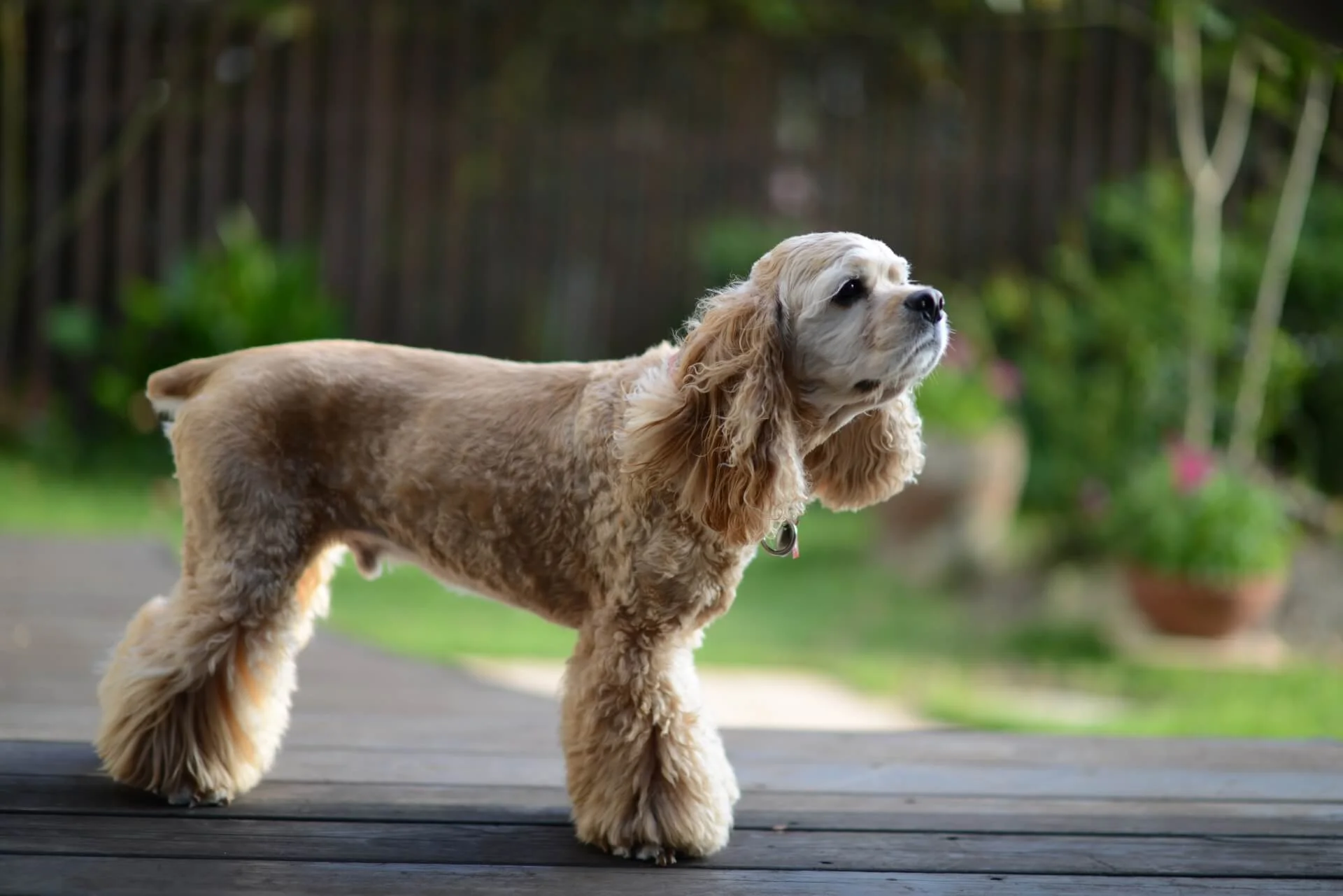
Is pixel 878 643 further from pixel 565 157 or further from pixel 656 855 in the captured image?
pixel 565 157

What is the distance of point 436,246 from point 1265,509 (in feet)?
16.4

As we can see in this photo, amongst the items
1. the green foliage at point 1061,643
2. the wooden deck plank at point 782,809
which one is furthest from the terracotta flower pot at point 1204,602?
the wooden deck plank at point 782,809

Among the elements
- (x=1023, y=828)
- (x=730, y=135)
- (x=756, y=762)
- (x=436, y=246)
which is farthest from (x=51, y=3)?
(x=1023, y=828)

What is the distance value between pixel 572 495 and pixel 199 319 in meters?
5.66

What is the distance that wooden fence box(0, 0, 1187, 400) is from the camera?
8266 millimetres

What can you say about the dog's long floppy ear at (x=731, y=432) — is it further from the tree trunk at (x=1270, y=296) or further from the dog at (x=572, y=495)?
the tree trunk at (x=1270, y=296)

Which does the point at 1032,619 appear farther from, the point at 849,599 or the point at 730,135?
the point at 730,135

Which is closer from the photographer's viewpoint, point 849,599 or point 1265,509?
point 1265,509

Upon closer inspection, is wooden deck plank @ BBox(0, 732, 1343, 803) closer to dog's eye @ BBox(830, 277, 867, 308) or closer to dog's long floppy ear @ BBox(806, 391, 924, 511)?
dog's long floppy ear @ BBox(806, 391, 924, 511)

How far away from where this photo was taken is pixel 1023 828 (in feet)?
8.76

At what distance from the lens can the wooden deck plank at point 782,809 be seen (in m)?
2.60

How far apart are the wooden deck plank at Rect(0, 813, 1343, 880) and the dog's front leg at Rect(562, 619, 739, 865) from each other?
0.22 ft

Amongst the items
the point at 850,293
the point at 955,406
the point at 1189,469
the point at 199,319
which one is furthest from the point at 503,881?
the point at 199,319

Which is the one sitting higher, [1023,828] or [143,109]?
[143,109]
